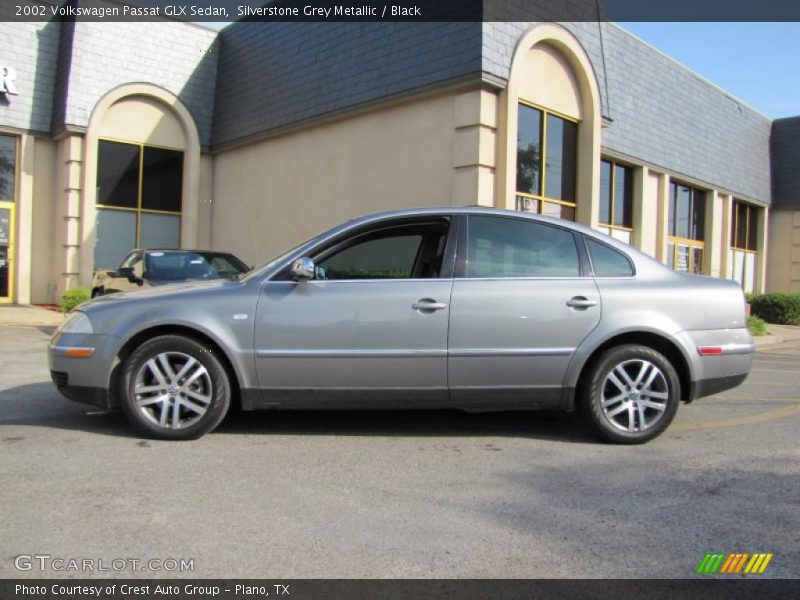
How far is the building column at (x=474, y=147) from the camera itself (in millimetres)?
10633

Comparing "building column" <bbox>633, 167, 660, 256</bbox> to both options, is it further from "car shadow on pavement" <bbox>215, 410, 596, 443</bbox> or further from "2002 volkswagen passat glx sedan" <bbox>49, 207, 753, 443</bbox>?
"2002 volkswagen passat glx sedan" <bbox>49, 207, 753, 443</bbox>

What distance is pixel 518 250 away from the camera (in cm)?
502

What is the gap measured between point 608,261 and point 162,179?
47.7ft

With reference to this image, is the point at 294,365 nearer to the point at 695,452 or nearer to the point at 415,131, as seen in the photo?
the point at 695,452

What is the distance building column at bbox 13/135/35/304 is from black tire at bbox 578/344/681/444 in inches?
598

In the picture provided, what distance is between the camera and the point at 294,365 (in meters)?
4.72

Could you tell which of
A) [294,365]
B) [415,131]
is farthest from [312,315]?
[415,131]

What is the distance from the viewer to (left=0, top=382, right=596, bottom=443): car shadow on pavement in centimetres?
518

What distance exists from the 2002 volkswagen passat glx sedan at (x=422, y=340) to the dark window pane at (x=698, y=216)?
16154mm

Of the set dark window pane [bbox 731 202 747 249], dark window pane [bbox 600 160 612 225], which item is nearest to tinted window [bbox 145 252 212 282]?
dark window pane [bbox 600 160 612 225]

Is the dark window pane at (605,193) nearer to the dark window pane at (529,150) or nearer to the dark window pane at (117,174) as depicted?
the dark window pane at (529,150)

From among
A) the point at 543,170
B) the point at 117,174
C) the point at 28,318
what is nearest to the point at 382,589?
the point at 543,170

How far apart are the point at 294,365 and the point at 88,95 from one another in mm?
13486

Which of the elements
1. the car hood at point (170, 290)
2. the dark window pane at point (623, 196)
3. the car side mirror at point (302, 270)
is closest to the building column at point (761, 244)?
the dark window pane at point (623, 196)
